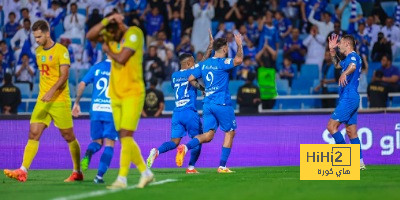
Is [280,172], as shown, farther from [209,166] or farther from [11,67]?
[11,67]

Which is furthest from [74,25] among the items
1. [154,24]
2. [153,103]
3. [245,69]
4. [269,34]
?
[153,103]

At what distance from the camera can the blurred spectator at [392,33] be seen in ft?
90.2

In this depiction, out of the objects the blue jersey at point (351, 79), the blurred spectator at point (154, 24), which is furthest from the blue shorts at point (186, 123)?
the blurred spectator at point (154, 24)

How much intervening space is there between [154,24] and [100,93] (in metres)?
13.0

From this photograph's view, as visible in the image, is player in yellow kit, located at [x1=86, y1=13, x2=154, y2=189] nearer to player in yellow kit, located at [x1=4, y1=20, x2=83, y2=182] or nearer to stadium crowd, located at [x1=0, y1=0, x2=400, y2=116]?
player in yellow kit, located at [x1=4, y1=20, x2=83, y2=182]

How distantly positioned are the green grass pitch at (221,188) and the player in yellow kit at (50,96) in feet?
1.26

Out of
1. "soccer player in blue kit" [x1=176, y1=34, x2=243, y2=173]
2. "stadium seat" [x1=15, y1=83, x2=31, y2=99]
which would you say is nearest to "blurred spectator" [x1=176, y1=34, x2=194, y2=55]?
"stadium seat" [x1=15, y1=83, x2=31, y2=99]

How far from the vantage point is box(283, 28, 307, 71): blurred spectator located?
89.7ft

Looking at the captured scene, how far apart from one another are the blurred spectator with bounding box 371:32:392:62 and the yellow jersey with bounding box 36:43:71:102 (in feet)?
44.5

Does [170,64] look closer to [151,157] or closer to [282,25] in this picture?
[282,25]

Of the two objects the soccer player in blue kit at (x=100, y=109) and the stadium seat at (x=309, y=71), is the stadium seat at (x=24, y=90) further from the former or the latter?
the soccer player in blue kit at (x=100, y=109)

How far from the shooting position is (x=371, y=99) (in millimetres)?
24047

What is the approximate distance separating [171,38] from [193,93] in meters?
10.6

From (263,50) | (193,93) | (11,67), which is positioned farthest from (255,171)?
(11,67)
